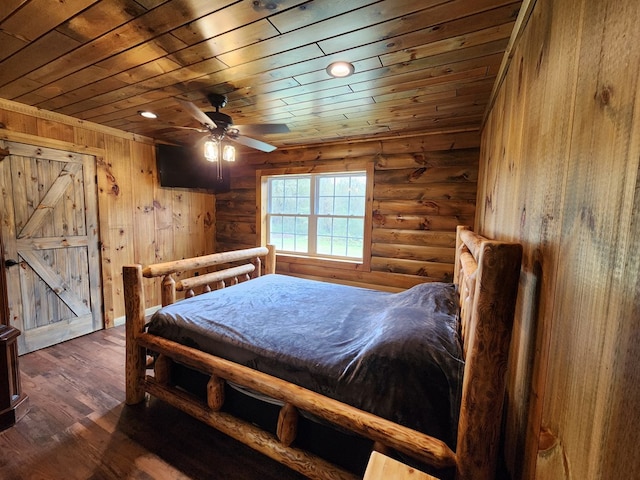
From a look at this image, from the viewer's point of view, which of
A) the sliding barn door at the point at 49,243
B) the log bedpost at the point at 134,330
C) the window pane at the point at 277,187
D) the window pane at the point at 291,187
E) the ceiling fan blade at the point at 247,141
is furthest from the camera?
the window pane at the point at 277,187

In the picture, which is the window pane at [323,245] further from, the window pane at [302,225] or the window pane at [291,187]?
the window pane at [291,187]

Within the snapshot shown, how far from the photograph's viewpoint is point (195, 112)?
6.29 ft

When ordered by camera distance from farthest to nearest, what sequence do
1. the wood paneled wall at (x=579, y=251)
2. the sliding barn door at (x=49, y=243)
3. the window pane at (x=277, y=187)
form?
the window pane at (x=277, y=187)
the sliding barn door at (x=49, y=243)
the wood paneled wall at (x=579, y=251)

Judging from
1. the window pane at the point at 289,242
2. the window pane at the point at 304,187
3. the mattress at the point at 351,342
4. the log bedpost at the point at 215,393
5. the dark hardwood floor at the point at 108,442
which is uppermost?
the window pane at the point at 304,187

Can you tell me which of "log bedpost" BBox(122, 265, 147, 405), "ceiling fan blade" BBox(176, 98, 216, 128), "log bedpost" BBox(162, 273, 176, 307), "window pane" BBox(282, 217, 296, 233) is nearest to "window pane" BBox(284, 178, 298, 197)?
"window pane" BBox(282, 217, 296, 233)

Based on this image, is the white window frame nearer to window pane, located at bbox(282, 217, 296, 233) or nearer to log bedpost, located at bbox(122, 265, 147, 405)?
window pane, located at bbox(282, 217, 296, 233)

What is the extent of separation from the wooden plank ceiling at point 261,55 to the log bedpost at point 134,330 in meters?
1.40

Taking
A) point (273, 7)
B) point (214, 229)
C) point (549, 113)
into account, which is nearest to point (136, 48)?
point (273, 7)

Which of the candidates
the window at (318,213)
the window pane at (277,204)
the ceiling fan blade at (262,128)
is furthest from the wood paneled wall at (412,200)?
the ceiling fan blade at (262,128)

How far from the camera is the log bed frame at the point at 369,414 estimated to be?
92 cm

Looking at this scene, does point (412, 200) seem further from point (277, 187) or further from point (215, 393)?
point (215, 393)

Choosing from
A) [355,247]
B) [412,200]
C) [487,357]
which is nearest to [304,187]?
[355,247]

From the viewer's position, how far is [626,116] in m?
0.53

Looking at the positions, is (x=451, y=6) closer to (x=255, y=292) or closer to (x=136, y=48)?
(x=136, y=48)
